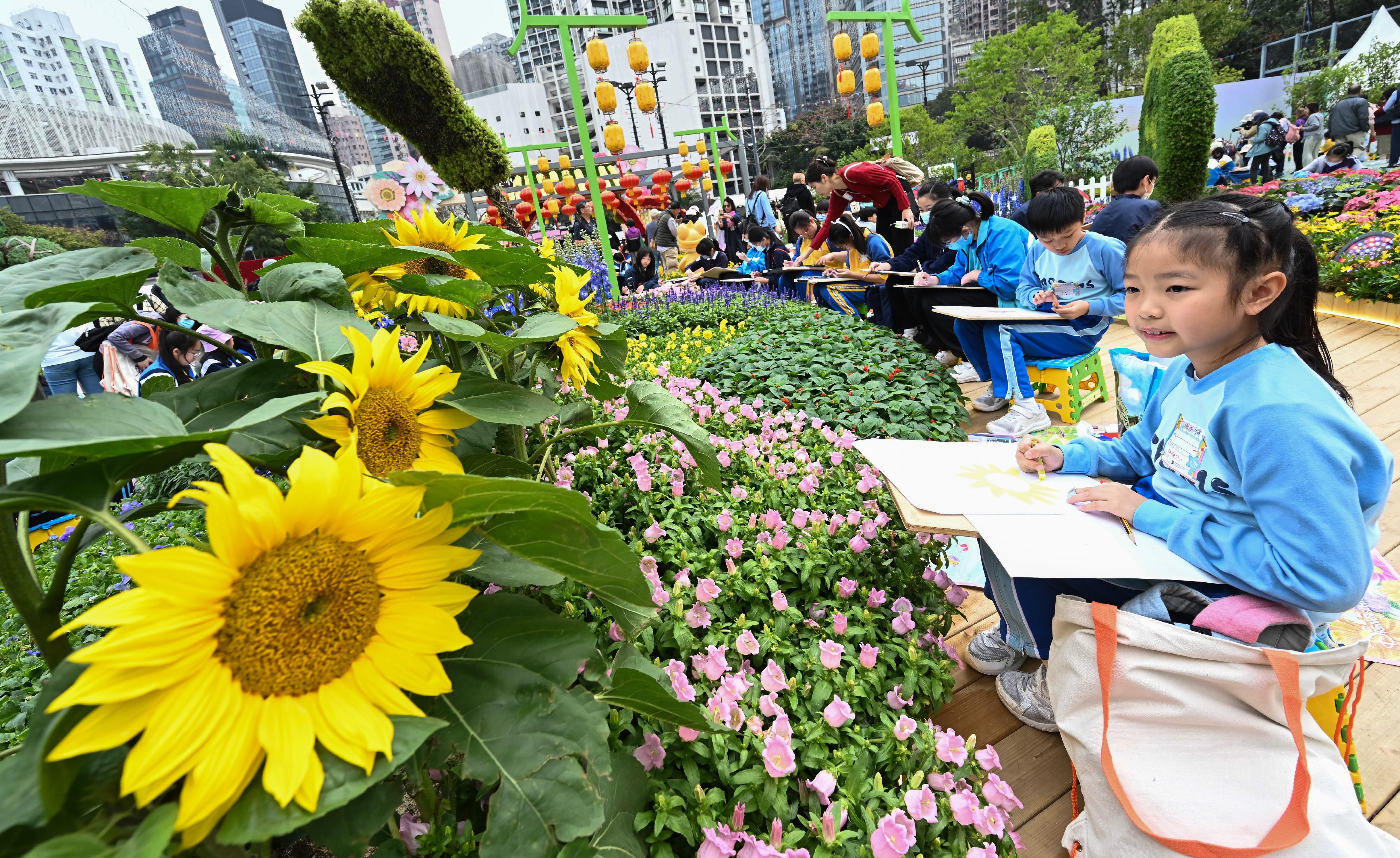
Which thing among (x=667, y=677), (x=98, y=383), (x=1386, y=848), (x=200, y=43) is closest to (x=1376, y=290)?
(x=1386, y=848)

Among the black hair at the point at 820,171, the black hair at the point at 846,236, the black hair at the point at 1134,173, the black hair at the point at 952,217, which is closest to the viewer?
the black hair at the point at 952,217

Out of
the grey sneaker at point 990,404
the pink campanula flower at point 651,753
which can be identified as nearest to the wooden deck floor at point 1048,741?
the pink campanula flower at point 651,753

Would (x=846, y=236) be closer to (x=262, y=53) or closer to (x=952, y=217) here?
(x=952, y=217)

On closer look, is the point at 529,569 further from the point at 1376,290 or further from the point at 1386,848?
the point at 1376,290

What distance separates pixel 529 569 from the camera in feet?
2.10

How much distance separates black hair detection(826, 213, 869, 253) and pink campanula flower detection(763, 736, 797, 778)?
17.3 ft

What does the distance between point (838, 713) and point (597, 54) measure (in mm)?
8043

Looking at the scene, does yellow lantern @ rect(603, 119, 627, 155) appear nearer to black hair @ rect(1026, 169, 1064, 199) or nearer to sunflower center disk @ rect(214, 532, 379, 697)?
black hair @ rect(1026, 169, 1064, 199)

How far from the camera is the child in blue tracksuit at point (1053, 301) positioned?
129 inches

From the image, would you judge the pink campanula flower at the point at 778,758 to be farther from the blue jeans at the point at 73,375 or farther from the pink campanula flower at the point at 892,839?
the blue jeans at the point at 73,375

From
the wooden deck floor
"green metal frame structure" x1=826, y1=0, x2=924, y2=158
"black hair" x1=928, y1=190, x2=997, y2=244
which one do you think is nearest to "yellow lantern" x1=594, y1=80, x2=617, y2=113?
"green metal frame structure" x1=826, y1=0, x2=924, y2=158

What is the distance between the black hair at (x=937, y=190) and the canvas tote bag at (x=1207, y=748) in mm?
4998

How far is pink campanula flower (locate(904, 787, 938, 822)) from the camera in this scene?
1.07 m

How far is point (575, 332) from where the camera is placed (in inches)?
42.5
